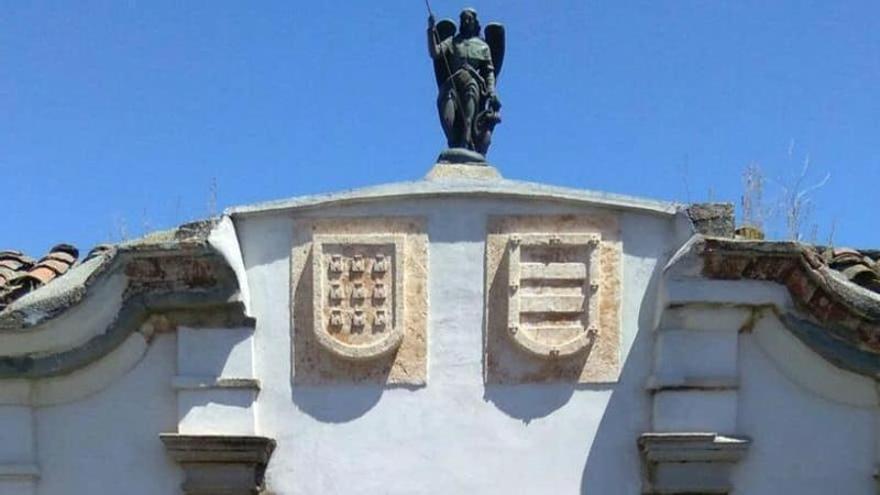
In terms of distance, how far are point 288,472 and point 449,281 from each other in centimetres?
116

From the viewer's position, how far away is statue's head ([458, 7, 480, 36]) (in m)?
6.61

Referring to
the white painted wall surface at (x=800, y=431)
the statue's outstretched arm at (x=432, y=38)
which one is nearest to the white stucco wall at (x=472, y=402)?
the white painted wall surface at (x=800, y=431)

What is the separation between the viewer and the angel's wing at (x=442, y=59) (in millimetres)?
6531

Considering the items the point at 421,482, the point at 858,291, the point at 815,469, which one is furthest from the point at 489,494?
the point at 858,291

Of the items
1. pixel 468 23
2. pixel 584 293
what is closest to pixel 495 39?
pixel 468 23

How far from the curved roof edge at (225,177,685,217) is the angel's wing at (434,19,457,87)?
1.32m

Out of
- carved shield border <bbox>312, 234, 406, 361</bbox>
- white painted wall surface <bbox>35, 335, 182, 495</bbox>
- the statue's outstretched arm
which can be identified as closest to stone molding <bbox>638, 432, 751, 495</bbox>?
carved shield border <bbox>312, 234, 406, 361</bbox>

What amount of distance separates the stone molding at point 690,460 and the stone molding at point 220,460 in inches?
69.3

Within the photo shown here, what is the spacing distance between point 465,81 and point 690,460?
2478 millimetres

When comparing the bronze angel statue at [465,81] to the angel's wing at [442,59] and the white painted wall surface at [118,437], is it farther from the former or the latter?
the white painted wall surface at [118,437]

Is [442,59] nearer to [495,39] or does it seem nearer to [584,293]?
[495,39]

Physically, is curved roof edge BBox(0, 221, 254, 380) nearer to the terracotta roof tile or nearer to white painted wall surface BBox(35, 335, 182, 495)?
white painted wall surface BBox(35, 335, 182, 495)

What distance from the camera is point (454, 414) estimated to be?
17.4 feet

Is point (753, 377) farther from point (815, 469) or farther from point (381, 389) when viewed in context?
point (381, 389)
